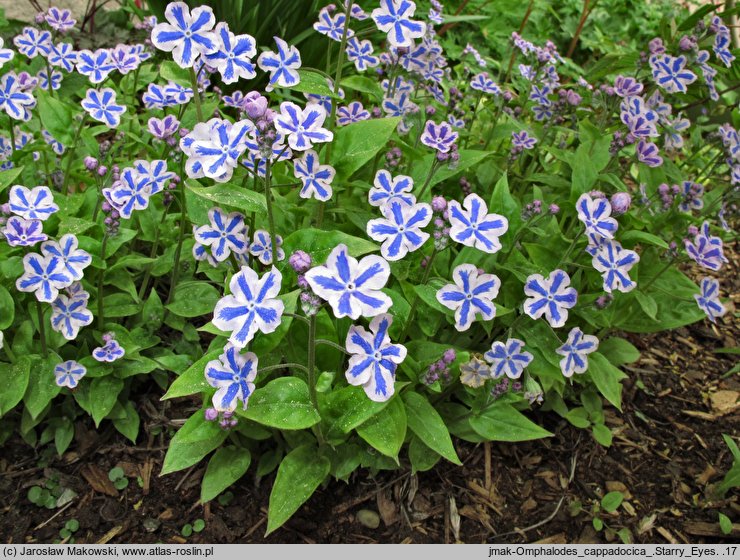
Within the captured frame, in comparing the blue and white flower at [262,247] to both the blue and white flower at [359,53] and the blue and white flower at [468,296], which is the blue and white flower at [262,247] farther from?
the blue and white flower at [359,53]

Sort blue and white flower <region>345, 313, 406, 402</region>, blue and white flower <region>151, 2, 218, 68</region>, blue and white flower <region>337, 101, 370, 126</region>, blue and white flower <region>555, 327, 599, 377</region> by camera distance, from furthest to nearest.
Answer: blue and white flower <region>337, 101, 370, 126</region>
blue and white flower <region>555, 327, 599, 377</region>
blue and white flower <region>151, 2, 218, 68</region>
blue and white flower <region>345, 313, 406, 402</region>

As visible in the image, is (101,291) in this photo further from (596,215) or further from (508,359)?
(596,215)

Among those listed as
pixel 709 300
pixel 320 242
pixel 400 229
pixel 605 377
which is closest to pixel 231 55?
pixel 320 242

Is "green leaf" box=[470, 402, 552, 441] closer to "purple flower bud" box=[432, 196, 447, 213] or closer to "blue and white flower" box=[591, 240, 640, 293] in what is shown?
"blue and white flower" box=[591, 240, 640, 293]

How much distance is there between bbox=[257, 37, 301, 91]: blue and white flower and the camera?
7.27 ft

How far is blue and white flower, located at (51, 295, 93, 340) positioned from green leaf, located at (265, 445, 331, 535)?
894mm

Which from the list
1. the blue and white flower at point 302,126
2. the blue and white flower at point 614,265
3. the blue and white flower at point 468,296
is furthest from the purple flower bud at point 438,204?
the blue and white flower at point 614,265

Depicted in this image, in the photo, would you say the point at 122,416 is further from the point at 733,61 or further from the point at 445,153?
the point at 733,61

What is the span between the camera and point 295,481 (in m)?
2.20

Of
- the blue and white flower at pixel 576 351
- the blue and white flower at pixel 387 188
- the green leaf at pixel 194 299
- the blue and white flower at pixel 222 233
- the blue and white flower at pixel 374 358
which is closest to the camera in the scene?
the blue and white flower at pixel 374 358

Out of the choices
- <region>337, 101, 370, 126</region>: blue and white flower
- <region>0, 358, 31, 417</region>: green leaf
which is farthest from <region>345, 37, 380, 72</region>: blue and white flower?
<region>0, 358, 31, 417</region>: green leaf

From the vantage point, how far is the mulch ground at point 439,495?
2.40 metres

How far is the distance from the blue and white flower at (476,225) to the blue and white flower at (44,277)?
131cm

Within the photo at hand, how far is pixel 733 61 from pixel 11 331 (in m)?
3.62
